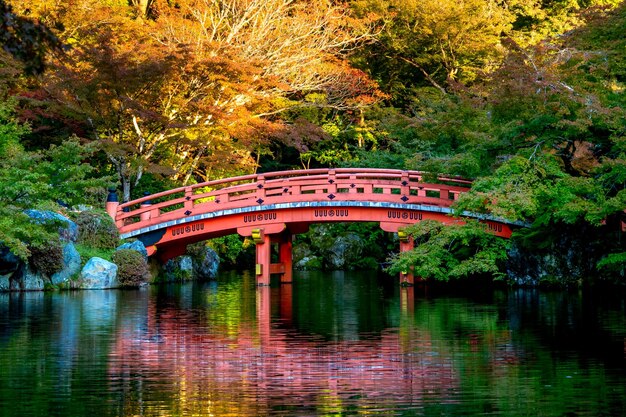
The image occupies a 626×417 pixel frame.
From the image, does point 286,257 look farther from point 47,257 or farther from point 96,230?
point 47,257

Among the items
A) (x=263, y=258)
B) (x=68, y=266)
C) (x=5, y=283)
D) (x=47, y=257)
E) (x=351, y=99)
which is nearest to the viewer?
(x=5, y=283)

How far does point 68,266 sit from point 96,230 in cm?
162

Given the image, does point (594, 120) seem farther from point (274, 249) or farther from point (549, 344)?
point (274, 249)

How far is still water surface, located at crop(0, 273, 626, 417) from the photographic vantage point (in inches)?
399

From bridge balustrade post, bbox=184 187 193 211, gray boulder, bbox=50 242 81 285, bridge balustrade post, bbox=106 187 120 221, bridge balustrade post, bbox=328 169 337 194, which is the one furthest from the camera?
bridge balustrade post, bbox=106 187 120 221

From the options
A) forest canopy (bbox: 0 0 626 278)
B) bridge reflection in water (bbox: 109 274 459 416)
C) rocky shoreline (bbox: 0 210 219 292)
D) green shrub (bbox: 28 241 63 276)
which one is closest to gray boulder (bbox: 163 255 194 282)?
rocky shoreline (bbox: 0 210 219 292)

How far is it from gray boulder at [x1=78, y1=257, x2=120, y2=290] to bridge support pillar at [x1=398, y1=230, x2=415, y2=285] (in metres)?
6.61

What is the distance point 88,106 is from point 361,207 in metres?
8.02

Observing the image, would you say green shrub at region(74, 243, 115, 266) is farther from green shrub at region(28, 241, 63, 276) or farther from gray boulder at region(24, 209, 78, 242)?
green shrub at region(28, 241, 63, 276)

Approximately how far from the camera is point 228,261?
3731 cm

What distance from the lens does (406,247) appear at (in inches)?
1008

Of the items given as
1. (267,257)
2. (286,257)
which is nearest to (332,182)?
(267,257)

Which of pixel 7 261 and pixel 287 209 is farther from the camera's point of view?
pixel 287 209

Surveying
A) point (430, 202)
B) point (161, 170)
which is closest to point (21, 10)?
point (161, 170)
